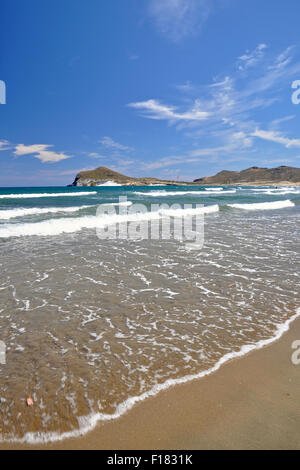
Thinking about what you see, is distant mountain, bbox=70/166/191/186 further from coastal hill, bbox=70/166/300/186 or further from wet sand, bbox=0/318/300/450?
wet sand, bbox=0/318/300/450

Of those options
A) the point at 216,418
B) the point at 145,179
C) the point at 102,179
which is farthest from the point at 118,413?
the point at 145,179

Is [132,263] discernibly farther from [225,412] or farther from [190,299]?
[225,412]

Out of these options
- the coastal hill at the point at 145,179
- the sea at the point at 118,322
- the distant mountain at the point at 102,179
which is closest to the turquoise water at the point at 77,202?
the sea at the point at 118,322

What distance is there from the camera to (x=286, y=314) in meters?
4.35

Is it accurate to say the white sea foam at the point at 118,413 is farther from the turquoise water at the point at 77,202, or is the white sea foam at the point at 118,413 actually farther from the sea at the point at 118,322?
the turquoise water at the point at 77,202

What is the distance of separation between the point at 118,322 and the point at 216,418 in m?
2.10

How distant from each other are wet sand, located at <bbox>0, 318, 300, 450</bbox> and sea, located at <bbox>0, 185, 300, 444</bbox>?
13cm

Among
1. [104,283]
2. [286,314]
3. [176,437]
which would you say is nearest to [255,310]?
[286,314]

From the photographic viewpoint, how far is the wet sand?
2172mm

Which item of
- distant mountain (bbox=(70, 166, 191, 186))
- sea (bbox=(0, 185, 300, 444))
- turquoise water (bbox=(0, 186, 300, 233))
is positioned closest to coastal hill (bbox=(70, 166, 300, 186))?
distant mountain (bbox=(70, 166, 191, 186))

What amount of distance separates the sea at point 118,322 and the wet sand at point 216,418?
5.1 inches

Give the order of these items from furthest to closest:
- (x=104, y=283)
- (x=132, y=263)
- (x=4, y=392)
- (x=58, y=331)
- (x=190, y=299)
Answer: (x=132, y=263) < (x=104, y=283) < (x=190, y=299) < (x=58, y=331) < (x=4, y=392)

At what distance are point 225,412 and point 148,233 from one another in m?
9.93

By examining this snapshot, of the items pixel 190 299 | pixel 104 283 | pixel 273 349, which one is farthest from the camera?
pixel 104 283
